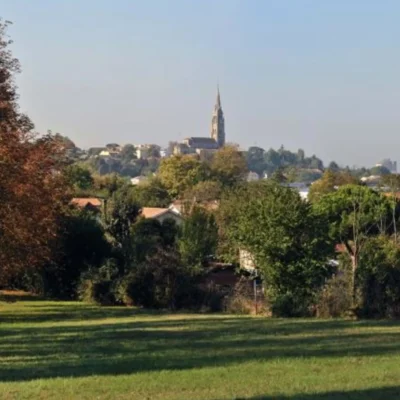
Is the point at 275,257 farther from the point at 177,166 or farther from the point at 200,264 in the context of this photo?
the point at 177,166

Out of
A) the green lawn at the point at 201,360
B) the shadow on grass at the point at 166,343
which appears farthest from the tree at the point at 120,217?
the green lawn at the point at 201,360

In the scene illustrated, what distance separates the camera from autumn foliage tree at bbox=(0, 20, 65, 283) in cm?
2989

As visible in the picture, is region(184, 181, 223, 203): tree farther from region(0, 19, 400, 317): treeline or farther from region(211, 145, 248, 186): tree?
region(0, 19, 400, 317): treeline

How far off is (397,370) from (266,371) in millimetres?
2370

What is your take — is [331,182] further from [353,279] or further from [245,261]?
[353,279]

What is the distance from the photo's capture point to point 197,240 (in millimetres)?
44062

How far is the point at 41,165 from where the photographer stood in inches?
1326

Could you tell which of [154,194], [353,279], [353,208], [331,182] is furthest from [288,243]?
[331,182]

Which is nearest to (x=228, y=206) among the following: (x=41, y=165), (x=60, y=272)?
(x=60, y=272)

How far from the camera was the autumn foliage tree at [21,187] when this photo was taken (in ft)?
98.1

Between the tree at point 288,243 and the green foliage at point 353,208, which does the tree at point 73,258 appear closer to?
the tree at point 288,243

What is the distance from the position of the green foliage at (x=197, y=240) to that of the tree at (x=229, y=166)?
6682 cm

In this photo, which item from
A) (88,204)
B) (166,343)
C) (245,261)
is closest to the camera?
(166,343)

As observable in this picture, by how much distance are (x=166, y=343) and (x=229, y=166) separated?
106814mm
